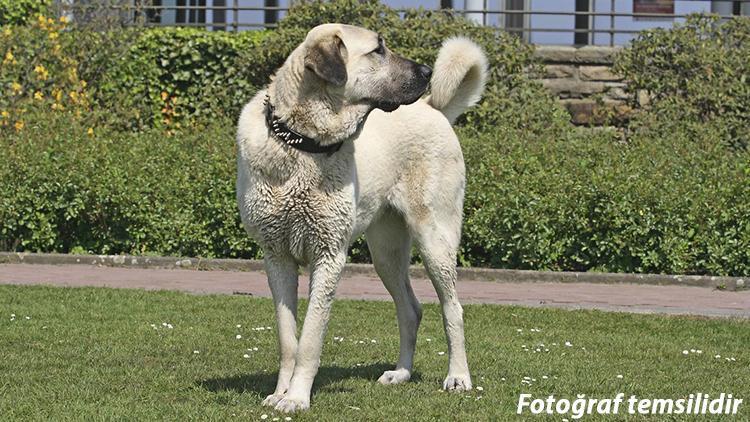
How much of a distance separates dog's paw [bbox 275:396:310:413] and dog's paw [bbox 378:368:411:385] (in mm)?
914

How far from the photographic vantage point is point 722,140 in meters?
14.7

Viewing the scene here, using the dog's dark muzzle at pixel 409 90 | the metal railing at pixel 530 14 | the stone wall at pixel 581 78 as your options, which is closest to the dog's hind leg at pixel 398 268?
the dog's dark muzzle at pixel 409 90

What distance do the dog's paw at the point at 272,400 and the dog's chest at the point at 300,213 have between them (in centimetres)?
65

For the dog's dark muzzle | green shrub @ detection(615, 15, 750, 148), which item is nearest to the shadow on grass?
the dog's dark muzzle

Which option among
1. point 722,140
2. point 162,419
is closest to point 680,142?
point 722,140

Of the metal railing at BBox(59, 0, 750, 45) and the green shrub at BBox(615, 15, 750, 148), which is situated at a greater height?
the metal railing at BBox(59, 0, 750, 45)

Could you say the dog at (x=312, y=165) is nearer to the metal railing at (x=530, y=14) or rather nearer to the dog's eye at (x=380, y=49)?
the dog's eye at (x=380, y=49)

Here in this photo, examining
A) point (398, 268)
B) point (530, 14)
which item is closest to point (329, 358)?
point (398, 268)

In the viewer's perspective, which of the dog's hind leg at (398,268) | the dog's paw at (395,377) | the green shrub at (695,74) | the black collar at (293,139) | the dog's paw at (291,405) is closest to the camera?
the dog's paw at (291,405)

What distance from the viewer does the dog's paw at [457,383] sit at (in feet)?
21.2

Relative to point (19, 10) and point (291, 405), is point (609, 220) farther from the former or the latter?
point (19, 10)

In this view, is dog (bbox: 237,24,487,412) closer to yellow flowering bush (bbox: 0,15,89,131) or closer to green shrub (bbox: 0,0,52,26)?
yellow flowering bush (bbox: 0,15,89,131)

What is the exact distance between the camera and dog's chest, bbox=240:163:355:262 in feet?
19.3

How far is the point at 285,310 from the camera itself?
19.7ft
